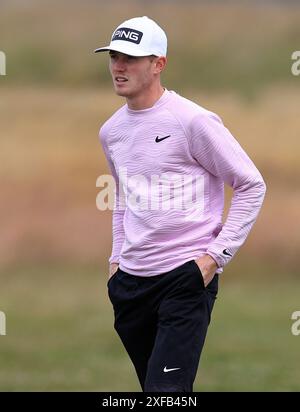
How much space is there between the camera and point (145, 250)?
725 cm

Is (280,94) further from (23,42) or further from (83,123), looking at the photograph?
(23,42)

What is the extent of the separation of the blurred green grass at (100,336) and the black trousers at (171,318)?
12.4 ft

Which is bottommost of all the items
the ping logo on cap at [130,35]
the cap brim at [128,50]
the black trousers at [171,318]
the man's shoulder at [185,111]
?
the black trousers at [171,318]

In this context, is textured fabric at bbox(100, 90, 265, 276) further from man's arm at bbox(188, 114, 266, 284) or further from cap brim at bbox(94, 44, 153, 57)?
cap brim at bbox(94, 44, 153, 57)

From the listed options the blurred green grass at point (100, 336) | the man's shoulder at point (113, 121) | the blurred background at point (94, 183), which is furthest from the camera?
the blurred background at point (94, 183)

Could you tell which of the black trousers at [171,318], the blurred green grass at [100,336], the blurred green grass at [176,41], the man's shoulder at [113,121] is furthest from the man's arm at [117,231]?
the blurred green grass at [176,41]

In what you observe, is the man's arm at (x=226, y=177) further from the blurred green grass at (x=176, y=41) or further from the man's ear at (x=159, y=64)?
the blurred green grass at (x=176, y=41)

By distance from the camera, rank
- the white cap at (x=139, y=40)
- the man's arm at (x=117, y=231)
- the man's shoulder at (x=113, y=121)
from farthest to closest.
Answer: the man's arm at (x=117, y=231) → the man's shoulder at (x=113, y=121) → the white cap at (x=139, y=40)

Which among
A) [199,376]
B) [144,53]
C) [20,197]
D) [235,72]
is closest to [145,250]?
[144,53]

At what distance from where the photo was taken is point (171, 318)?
712cm

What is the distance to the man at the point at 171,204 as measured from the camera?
7102 millimetres

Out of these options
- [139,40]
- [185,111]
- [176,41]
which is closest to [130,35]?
[139,40]

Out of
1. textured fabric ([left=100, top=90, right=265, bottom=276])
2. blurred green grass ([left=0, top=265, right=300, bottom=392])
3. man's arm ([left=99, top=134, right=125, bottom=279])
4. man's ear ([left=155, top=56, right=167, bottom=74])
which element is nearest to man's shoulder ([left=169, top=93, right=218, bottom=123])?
textured fabric ([left=100, top=90, right=265, bottom=276])

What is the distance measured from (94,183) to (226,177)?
13.9m
